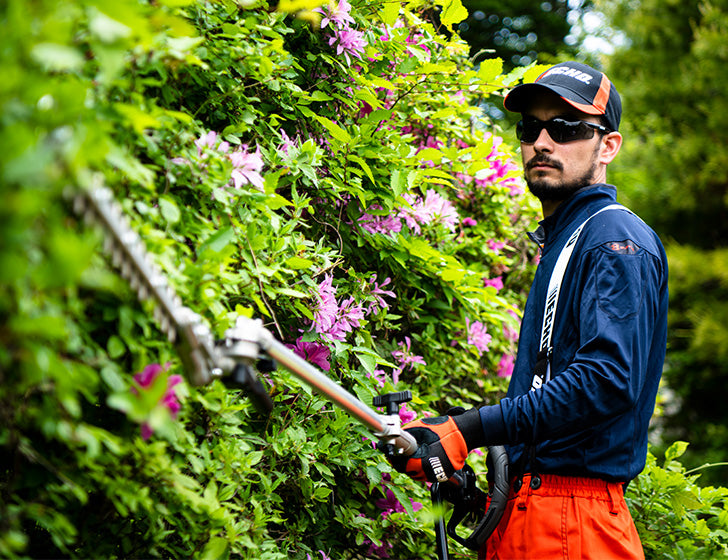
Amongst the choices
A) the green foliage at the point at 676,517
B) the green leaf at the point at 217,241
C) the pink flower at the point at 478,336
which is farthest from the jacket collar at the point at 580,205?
the green leaf at the point at 217,241

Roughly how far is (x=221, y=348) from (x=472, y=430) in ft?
2.81

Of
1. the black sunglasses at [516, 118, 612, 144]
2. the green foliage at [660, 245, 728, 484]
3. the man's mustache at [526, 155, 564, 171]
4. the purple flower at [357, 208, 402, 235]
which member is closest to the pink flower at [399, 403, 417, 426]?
the purple flower at [357, 208, 402, 235]

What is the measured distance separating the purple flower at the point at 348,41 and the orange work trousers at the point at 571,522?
1.45 meters

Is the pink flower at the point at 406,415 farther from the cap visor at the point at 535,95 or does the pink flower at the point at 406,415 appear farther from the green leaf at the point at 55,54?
the green leaf at the point at 55,54

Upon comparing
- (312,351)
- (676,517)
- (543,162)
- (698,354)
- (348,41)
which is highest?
(348,41)

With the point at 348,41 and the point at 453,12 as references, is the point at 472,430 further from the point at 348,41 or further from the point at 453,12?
the point at 453,12

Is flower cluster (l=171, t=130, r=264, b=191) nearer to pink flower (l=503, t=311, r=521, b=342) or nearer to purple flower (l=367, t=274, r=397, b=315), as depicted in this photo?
purple flower (l=367, t=274, r=397, b=315)

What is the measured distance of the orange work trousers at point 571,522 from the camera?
180 cm

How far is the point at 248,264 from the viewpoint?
1.70 metres

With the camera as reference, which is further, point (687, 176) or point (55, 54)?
point (687, 176)

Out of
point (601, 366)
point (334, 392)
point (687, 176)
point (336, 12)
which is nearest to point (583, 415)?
point (601, 366)

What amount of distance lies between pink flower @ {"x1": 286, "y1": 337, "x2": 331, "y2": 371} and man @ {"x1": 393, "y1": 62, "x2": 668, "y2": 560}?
0.36 m

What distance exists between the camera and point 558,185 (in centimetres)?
228

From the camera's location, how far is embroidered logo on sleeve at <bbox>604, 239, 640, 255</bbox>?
1.86m
